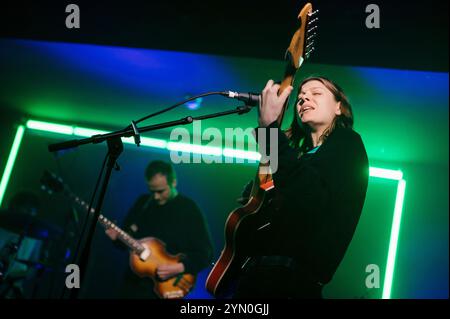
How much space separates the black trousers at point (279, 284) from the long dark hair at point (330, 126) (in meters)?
0.73

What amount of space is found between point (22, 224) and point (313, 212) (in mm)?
3751

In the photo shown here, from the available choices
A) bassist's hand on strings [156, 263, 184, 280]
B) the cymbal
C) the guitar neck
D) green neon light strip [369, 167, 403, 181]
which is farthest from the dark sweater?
green neon light strip [369, 167, 403, 181]

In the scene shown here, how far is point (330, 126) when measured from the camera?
2.00 m

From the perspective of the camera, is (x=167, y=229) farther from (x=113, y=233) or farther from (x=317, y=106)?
(x=317, y=106)

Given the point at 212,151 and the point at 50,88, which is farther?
the point at 212,151

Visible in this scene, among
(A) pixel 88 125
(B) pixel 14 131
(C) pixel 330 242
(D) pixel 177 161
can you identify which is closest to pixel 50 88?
(A) pixel 88 125

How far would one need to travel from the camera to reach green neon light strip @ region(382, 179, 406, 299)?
203 inches

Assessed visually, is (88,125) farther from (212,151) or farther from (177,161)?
(212,151)

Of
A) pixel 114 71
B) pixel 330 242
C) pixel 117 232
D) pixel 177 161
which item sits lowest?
pixel 330 242

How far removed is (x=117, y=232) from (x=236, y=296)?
10.6 ft

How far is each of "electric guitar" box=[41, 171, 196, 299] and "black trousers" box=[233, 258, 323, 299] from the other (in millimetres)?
2975

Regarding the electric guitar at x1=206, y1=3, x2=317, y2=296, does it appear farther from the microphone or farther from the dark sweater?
Result: the microphone

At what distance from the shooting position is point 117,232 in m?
4.55

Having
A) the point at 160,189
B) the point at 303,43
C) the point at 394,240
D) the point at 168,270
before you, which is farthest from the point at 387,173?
the point at 303,43
